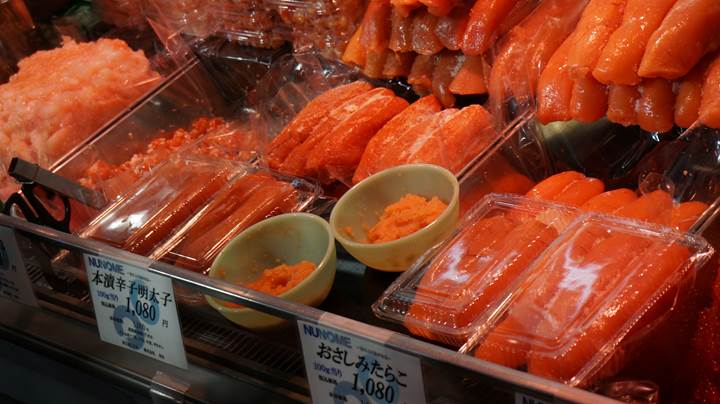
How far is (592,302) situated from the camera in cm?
130

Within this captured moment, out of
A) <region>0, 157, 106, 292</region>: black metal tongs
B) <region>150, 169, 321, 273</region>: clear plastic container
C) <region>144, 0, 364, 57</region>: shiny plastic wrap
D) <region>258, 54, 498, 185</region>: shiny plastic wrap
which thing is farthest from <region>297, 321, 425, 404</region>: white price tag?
<region>144, 0, 364, 57</region>: shiny plastic wrap

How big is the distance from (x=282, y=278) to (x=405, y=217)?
0.31 metres

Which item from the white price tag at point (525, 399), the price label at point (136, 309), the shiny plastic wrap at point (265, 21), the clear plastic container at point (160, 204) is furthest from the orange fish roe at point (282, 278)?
the shiny plastic wrap at point (265, 21)

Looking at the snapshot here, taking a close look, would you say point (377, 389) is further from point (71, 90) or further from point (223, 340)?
point (71, 90)

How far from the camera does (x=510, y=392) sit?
113cm

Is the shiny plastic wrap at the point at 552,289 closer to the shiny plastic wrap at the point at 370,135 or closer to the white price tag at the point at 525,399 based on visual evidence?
the white price tag at the point at 525,399

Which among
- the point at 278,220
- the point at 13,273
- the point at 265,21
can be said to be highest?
the point at 265,21

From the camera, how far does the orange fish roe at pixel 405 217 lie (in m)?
1.75

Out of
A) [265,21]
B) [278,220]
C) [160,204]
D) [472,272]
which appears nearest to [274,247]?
[278,220]

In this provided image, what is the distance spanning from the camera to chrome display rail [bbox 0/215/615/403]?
115cm

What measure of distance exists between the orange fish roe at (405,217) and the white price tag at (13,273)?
0.90 m

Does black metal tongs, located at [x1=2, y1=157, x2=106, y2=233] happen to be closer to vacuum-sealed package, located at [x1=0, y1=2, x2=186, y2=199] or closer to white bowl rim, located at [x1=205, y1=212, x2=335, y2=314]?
white bowl rim, located at [x1=205, y1=212, x2=335, y2=314]

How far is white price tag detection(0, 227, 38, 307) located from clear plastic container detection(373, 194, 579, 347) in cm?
99

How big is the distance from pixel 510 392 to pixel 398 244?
610mm
